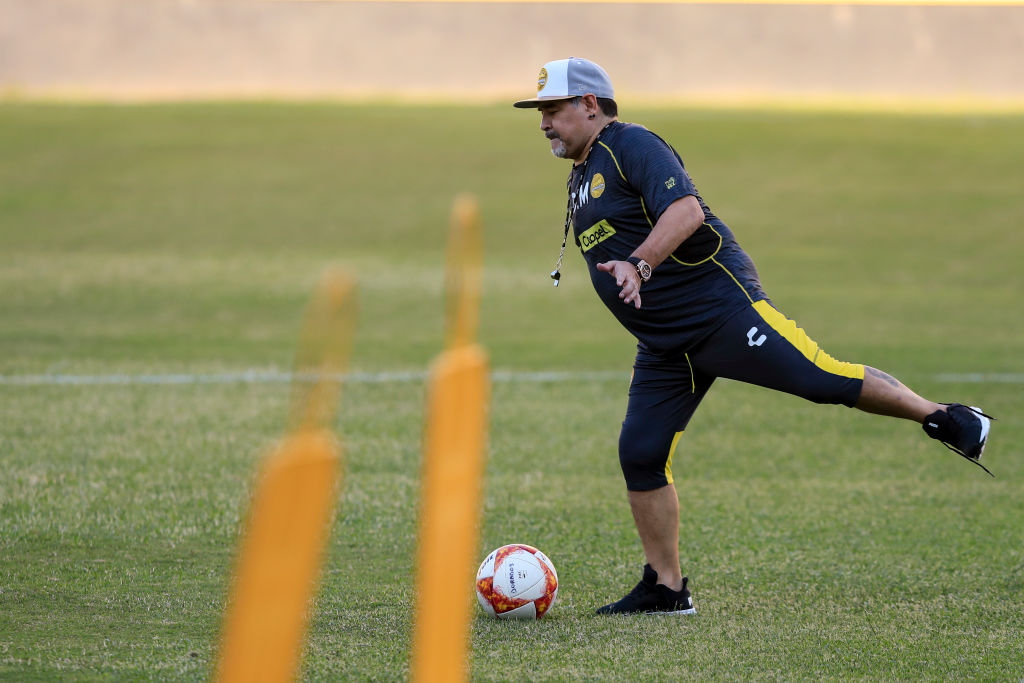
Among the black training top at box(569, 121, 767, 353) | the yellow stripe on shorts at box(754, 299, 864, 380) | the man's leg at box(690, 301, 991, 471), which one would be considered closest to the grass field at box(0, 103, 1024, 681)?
the man's leg at box(690, 301, 991, 471)

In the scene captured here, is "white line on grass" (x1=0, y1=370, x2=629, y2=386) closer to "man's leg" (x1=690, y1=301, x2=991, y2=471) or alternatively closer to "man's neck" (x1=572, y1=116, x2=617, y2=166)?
"man's neck" (x1=572, y1=116, x2=617, y2=166)

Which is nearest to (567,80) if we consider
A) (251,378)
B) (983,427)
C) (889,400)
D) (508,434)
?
(889,400)

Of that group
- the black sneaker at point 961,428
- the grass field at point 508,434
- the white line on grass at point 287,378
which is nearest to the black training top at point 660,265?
the black sneaker at point 961,428

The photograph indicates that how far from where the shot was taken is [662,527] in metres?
5.23

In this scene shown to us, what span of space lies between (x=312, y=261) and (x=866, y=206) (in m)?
12.5

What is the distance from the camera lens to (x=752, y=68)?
41875mm

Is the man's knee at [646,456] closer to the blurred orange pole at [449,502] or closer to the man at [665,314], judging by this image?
the man at [665,314]

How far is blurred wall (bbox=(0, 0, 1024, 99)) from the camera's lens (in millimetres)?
41250

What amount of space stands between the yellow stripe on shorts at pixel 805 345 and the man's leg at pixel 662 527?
85cm

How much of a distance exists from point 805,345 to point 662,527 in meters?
1.02

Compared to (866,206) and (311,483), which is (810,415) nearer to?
(311,483)

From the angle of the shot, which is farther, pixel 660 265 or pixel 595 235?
pixel 595 235

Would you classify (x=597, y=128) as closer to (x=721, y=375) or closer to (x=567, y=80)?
(x=567, y=80)

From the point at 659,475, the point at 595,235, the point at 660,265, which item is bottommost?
the point at 659,475
